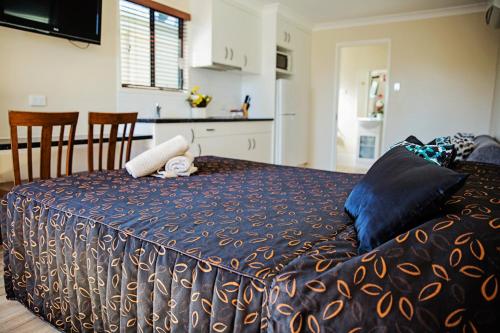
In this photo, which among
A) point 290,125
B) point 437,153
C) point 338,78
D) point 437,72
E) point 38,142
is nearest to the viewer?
point 437,153

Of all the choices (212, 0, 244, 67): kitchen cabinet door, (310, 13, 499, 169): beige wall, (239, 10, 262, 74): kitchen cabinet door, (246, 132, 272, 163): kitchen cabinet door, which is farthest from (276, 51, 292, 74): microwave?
(246, 132, 272, 163): kitchen cabinet door

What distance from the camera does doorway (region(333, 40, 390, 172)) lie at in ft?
22.9

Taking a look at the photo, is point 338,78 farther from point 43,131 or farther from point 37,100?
point 43,131

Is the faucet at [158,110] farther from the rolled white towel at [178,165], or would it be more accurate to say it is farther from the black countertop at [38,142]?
the rolled white towel at [178,165]

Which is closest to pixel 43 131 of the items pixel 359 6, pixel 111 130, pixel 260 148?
pixel 111 130

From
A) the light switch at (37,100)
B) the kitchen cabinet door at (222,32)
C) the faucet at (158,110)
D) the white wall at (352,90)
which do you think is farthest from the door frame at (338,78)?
the light switch at (37,100)

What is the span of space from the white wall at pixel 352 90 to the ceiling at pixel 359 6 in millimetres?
2082

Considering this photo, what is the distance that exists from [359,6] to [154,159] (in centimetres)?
403

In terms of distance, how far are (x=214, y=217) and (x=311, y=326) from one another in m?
0.58

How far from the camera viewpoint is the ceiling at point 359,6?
457 cm

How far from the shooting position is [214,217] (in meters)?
1.25

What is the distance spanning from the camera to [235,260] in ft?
2.99

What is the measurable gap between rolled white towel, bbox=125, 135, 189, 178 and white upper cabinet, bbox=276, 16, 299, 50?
3.37 meters

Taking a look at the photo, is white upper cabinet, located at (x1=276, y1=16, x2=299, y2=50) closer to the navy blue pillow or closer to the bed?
the bed
